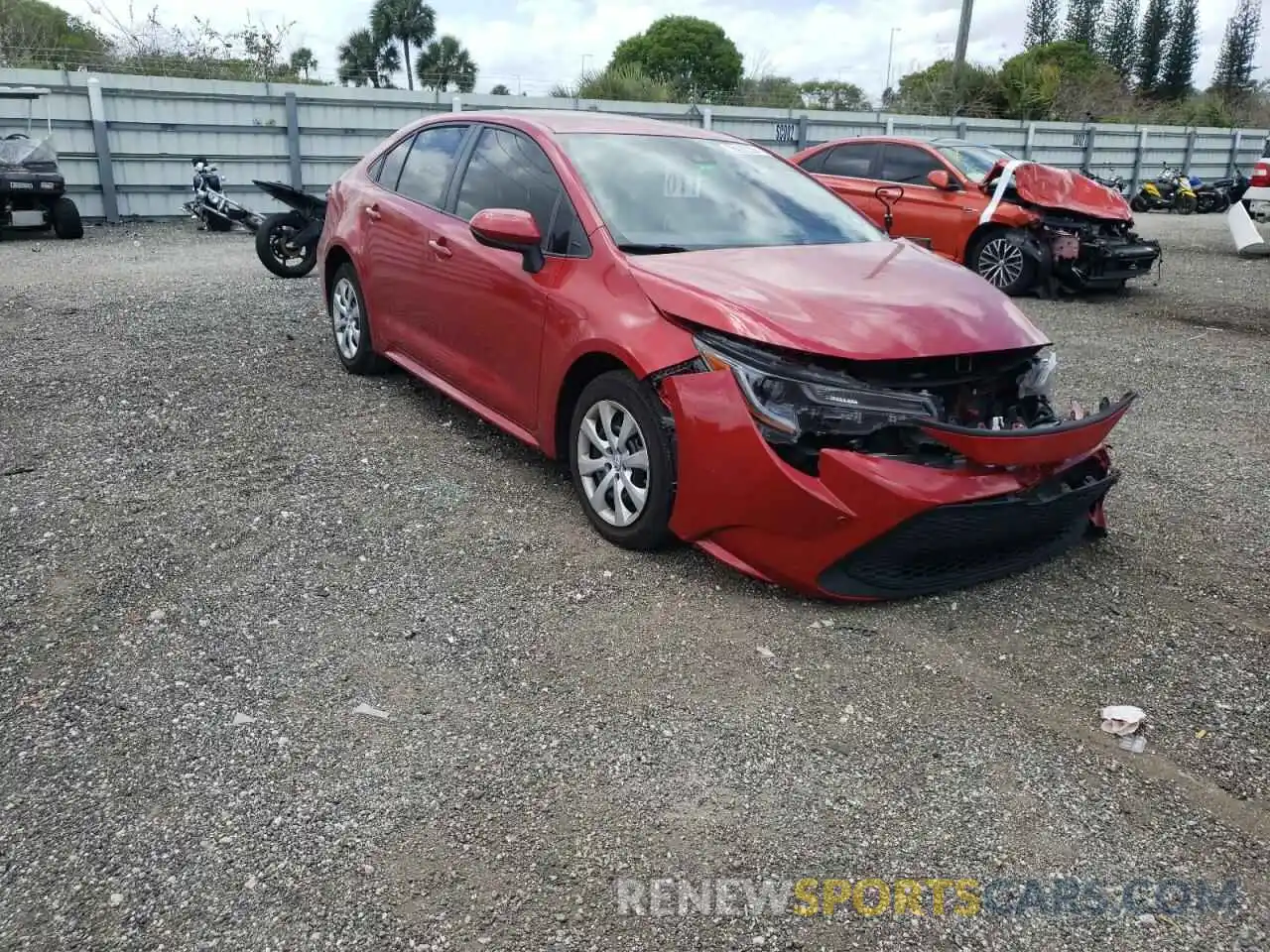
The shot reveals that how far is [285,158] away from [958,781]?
1547 centimetres

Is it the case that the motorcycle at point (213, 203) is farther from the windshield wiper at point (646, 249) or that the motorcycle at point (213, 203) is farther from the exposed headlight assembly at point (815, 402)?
the exposed headlight assembly at point (815, 402)

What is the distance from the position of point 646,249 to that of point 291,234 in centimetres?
724

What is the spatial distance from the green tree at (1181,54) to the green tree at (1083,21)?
17.0 ft

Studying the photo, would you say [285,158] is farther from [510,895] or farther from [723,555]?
[510,895]

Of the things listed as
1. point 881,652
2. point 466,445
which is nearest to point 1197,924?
point 881,652

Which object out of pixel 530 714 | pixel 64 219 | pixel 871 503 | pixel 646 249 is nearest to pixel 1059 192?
pixel 646 249

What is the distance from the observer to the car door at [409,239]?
205 inches

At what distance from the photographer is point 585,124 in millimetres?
4887

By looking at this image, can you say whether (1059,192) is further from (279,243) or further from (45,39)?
(45,39)

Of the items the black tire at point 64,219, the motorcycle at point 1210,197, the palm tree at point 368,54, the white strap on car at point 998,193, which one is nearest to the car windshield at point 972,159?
the white strap on car at point 998,193

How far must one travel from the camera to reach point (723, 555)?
366cm

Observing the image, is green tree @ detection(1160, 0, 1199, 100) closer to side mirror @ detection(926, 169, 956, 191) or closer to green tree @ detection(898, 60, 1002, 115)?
green tree @ detection(898, 60, 1002, 115)

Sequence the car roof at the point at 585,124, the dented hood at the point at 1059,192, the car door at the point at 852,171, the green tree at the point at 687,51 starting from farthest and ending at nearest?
the green tree at the point at 687,51
the car door at the point at 852,171
the dented hood at the point at 1059,192
the car roof at the point at 585,124

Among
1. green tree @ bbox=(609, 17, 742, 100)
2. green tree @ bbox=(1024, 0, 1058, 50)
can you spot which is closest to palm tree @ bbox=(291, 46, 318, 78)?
green tree @ bbox=(609, 17, 742, 100)
